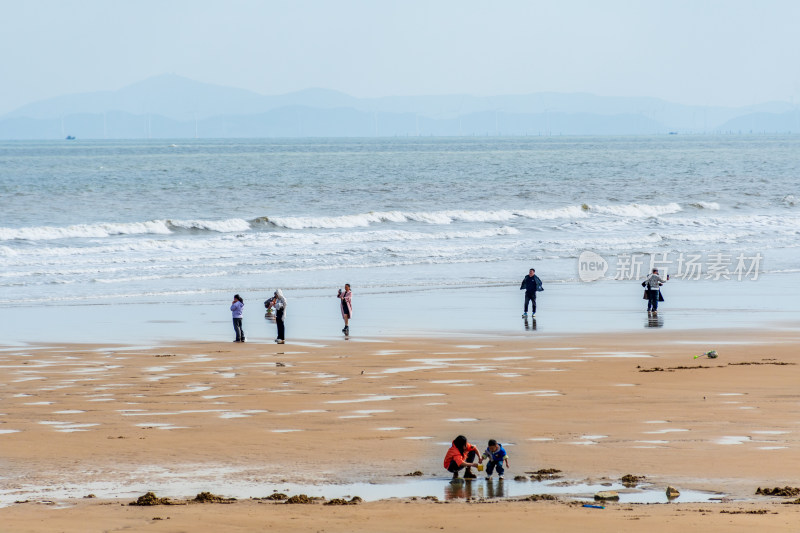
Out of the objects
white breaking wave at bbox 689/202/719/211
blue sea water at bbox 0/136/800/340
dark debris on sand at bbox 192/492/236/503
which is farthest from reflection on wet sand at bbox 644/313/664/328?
white breaking wave at bbox 689/202/719/211

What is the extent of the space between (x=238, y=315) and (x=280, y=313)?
0.85 m

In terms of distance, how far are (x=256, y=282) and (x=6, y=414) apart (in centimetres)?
1840

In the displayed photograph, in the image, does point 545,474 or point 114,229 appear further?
point 114,229

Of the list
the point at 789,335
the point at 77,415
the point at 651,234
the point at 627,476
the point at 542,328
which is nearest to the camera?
the point at 627,476

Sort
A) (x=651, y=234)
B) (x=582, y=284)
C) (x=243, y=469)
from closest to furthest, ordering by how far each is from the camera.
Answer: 1. (x=243, y=469)
2. (x=582, y=284)
3. (x=651, y=234)

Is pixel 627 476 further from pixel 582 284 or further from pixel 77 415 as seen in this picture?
pixel 582 284

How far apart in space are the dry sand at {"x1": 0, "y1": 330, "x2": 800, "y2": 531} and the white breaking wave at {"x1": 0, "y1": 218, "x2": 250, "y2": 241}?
29.5m

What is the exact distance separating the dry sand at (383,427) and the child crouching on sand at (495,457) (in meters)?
0.23

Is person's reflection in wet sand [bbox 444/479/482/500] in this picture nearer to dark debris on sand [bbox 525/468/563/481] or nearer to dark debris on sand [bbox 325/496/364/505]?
dark debris on sand [bbox 525/468/563/481]

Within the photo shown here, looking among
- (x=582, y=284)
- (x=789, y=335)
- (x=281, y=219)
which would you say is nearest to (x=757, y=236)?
(x=582, y=284)

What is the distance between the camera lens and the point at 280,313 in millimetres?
21562

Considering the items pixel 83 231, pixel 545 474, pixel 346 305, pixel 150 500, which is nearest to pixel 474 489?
pixel 545 474

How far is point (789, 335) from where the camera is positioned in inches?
854

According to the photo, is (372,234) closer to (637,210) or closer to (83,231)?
(83,231)
